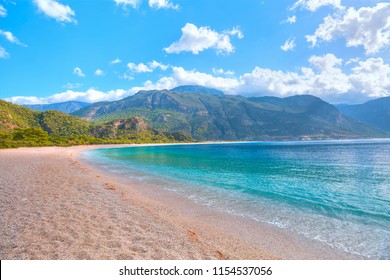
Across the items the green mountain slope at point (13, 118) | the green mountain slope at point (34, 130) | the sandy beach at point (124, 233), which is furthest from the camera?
the green mountain slope at point (13, 118)

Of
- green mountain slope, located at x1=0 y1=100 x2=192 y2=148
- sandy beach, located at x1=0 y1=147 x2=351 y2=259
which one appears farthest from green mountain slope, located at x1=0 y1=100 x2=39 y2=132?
sandy beach, located at x1=0 y1=147 x2=351 y2=259

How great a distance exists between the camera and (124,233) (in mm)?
9438

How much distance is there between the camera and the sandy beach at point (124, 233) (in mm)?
7648

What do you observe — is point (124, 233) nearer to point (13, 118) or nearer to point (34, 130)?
point (34, 130)

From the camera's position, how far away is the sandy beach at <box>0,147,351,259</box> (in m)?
7.65

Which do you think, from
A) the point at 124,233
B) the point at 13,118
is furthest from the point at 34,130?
the point at 124,233

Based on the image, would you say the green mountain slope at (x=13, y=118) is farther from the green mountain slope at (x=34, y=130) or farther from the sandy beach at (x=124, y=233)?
the sandy beach at (x=124, y=233)

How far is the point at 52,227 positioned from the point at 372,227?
16580mm

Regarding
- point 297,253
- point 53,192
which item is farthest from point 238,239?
point 53,192

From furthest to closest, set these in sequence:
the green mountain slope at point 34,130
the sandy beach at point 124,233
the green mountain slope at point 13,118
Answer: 1. the green mountain slope at point 13,118
2. the green mountain slope at point 34,130
3. the sandy beach at point 124,233

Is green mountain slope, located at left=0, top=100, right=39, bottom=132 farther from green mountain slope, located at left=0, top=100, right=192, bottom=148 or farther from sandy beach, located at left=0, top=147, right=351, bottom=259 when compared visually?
sandy beach, located at left=0, top=147, right=351, bottom=259

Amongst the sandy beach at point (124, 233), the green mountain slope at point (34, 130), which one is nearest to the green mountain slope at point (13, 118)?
the green mountain slope at point (34, 130)
